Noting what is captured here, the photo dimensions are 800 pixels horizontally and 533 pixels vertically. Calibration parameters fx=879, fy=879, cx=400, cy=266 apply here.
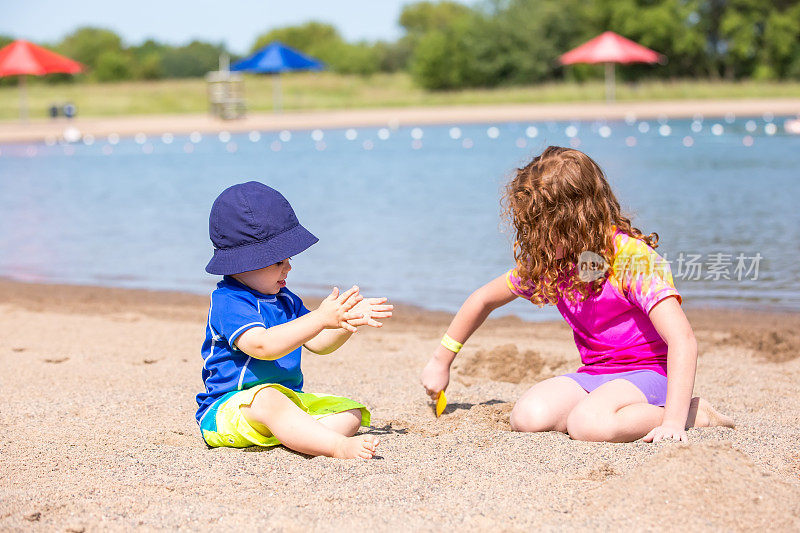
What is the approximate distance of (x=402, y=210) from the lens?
11.3 meters

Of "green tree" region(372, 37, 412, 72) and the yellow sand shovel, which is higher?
"green tree" region(372, 37, 412, 72)

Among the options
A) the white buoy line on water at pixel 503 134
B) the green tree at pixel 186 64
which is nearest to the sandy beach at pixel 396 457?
the white buoy line on water at pixel 503 134

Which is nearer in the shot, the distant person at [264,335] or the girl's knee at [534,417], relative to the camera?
the distant person at [264,335]

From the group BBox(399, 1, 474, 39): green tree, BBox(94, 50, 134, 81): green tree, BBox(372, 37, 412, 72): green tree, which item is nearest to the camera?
BBox(94, 50, 134, 81): green tree

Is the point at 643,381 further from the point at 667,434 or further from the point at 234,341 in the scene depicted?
the point at 234,341

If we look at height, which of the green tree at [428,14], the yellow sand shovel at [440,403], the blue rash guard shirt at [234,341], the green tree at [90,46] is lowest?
the yellow sand shovel at [440,403]

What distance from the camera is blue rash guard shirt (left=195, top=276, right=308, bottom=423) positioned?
3.18m

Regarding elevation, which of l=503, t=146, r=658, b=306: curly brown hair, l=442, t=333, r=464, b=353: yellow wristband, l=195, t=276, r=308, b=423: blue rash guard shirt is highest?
l=503, t=146, r=658, b=306: curly brown hair

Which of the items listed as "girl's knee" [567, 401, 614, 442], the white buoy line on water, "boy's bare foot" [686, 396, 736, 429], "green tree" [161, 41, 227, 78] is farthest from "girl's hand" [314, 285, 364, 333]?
"green tree" [161, 41, 227, 78]

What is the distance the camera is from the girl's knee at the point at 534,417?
343 centimetres

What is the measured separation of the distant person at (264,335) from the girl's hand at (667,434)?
1.01 m

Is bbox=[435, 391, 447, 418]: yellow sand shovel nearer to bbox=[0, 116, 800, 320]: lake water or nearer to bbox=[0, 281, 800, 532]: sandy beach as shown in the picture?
bbox=[0, 281, 800, 532]: sandy beach

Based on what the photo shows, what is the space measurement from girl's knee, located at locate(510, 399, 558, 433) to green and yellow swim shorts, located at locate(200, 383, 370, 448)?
645 millimetres

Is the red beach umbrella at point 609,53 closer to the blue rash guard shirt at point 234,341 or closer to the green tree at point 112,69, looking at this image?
the blue rash guard shirt at point 234,341
